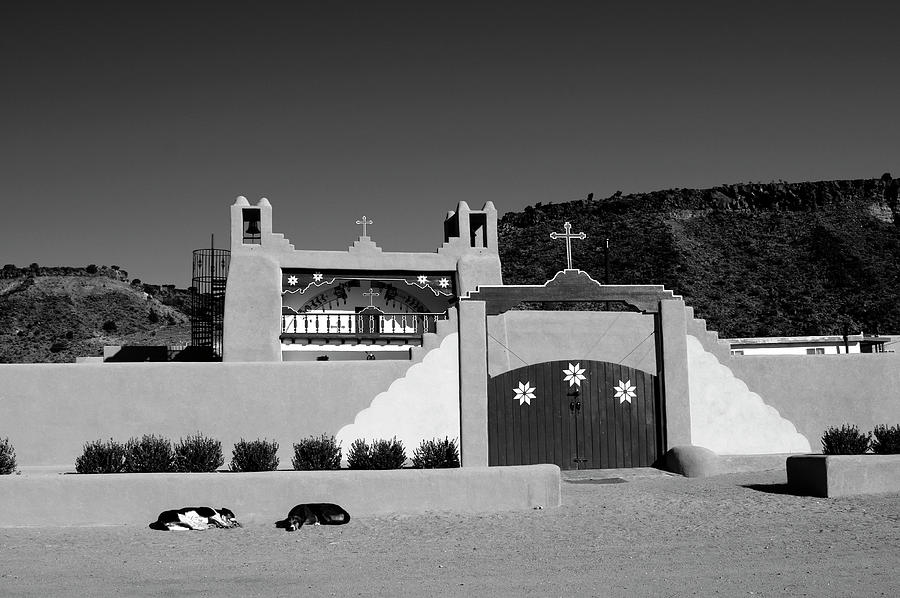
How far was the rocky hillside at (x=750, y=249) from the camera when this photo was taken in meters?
52.2

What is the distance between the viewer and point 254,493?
40.2ft

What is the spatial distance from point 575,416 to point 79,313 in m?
52.9

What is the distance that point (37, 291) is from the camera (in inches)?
2584

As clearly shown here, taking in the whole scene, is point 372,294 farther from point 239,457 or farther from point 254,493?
point 254,493

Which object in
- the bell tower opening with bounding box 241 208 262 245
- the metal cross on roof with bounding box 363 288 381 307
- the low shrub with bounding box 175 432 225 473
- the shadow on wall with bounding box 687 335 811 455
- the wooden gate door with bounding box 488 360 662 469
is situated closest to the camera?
the low shrub with bounding box 175 432 225 473

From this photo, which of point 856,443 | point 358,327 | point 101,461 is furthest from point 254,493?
point 358,327

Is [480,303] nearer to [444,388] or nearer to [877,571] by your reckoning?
[444,388]

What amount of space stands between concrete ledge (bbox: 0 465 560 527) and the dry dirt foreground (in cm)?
29

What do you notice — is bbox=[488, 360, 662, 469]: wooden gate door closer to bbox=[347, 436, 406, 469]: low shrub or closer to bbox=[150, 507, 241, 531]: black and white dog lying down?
bbox=[347, 436, 406, 469]: low shrub

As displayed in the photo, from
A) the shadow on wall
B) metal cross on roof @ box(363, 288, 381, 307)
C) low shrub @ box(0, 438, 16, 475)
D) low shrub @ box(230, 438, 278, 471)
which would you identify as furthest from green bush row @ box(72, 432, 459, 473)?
metal cross on roof @ box(363, 288, 381, 307)

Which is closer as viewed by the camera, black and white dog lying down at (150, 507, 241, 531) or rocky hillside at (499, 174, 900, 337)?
black and white dog lying down at (150, 507, 241, 531)

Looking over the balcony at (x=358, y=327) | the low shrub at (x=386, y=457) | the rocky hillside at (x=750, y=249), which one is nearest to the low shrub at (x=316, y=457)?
the low shrub at (x=386, y=457)

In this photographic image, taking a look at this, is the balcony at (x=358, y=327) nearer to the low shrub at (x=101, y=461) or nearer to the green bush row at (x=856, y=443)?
the low shrub at (x=101, y=461)

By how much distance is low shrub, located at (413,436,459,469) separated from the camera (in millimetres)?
14555
